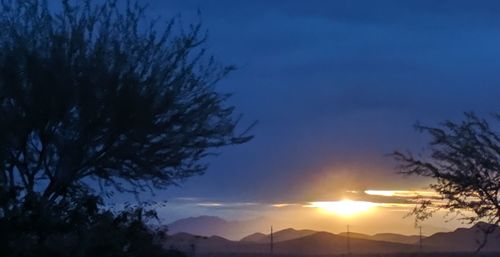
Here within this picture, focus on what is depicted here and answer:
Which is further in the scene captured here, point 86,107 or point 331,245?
point 331,245

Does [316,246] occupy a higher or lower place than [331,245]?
lower

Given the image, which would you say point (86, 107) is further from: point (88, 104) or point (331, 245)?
point (331, 245)

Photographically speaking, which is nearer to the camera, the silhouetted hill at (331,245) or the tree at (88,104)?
the tree at (88,104)

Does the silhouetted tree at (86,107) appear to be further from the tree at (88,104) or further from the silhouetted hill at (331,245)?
the silhouetted hill at (331,245)

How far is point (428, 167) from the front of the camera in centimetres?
3519

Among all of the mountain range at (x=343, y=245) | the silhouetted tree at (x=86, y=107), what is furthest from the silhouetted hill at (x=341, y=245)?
the silhouetted tree at (x=86, y=107)

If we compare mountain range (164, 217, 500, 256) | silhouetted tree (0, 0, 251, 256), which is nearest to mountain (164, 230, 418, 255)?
mountain range (164, 217, 500, 256)

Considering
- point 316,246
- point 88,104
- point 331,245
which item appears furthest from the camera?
point 331,245

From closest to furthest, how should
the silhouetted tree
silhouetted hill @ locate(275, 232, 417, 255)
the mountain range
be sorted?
1. the silhouetted tree
2. the mountain range
3. silhouetted hill @ locate(275, 232, 417, 255)

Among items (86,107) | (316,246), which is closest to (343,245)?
(316,246)

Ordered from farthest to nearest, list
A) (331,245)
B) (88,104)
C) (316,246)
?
(331,245), (316,246), (88,104)

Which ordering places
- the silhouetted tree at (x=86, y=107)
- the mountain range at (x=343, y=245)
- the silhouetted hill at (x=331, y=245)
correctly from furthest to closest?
1. the silhouetted hill at (x=331, y=245)
2. the mountain range at (x=343, y=245)
3. the silhouetted tree at (x=86, y=107)

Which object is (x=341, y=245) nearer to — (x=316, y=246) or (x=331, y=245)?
(x=331, y=245)

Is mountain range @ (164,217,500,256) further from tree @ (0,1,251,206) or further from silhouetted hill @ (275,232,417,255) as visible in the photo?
tree @ (0,1,251,206)
